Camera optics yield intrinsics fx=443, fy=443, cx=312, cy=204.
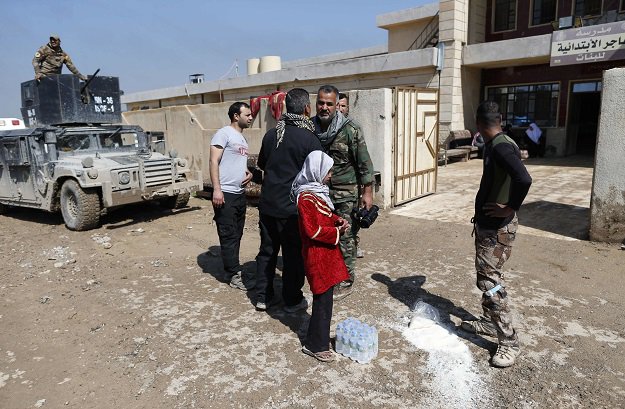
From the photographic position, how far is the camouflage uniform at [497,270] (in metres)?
2.73

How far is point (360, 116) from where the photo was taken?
7.05 m

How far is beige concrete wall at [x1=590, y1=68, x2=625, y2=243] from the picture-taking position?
4684mm

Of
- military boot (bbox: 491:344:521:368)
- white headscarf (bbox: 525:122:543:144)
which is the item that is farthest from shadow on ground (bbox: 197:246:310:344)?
white headscarf (bbox: 525:122:543:144)

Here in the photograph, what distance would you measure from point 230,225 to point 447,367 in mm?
2186

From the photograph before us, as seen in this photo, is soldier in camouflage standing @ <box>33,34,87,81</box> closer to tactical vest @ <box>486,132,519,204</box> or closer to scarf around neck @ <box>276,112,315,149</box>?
scarf around neck @ <box>276,112,315,149</box>

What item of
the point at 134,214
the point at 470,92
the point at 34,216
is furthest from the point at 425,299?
the point at 470,92

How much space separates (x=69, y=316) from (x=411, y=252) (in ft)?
11.4

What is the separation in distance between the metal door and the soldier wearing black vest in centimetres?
434

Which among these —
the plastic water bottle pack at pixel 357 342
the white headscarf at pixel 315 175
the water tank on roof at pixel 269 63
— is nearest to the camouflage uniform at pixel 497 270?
the plastic water bottle pack at pixel 357 342

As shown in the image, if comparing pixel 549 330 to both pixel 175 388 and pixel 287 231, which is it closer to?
pixel 287 231

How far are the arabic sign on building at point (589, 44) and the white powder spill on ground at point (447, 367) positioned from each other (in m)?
11.4

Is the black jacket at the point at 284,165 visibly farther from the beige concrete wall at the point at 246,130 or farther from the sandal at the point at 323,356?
the beige concrete wall at the point at 246,130

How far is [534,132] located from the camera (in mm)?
13883

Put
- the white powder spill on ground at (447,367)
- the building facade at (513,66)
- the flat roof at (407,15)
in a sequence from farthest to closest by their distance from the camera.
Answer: the flat roof at (407,15) → the building facade at (513,66) → the white powder spill on ground at (447,367)
